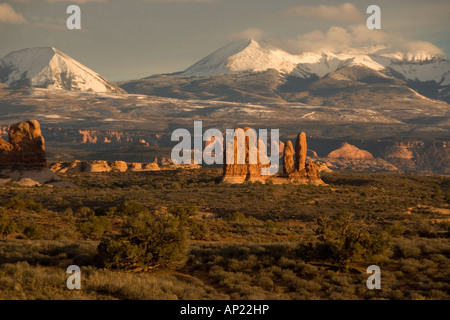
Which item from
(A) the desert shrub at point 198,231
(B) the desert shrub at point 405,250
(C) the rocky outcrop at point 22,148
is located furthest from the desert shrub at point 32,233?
(C) the rocky outcrop at point 22,148

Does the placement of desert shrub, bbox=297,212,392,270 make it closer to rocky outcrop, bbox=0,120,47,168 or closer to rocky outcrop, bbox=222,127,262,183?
rocky outcrop, bbox=222,127,262,183

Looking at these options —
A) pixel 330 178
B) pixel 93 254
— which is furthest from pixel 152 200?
pixel 330 178

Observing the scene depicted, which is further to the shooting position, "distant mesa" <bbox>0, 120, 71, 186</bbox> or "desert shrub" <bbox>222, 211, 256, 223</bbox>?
"distant mesa" <bbox>0, 120, 71, 186</bbox>

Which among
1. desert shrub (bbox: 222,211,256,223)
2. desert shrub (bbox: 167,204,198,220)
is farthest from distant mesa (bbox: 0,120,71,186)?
desert shrub (bbox: 222,211,256,223)

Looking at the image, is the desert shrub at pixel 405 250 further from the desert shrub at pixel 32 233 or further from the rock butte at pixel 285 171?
the rock butte at pixel 285 171

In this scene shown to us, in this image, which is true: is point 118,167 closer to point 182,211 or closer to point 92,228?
point 182,211

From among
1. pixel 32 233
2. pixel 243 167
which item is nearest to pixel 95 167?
pixel 243 167
